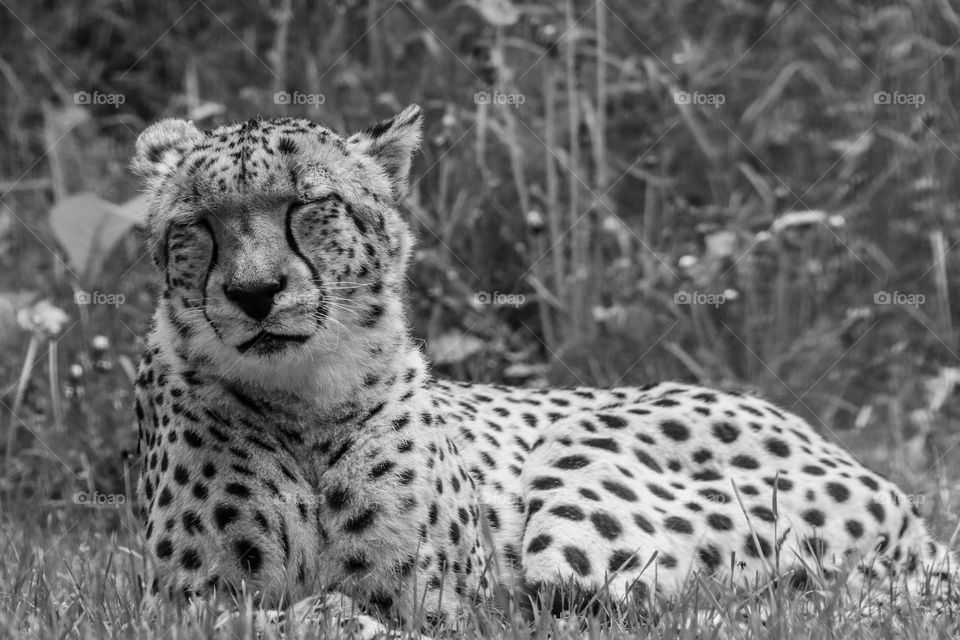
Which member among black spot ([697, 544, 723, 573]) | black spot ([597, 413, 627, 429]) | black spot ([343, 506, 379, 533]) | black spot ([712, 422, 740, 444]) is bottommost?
black spot ([697, 544, 723, 573])

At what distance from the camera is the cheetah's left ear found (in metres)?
4.25

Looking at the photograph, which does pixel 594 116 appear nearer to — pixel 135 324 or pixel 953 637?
pixel 135 324

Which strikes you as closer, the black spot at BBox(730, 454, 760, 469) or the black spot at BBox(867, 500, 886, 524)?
the black spot at BBox(867, 500, 886, 524)

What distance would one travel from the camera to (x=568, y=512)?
432 cm

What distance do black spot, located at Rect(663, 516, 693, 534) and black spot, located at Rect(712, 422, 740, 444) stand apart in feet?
1.64

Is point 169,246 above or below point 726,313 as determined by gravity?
above

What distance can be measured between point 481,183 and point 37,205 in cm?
303

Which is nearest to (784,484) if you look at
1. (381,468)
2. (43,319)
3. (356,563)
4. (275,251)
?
(381,468)

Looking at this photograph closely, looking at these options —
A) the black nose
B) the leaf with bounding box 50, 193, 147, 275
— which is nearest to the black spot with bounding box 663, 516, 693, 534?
the black nose

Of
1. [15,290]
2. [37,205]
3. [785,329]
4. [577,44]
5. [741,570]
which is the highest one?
[577,44]

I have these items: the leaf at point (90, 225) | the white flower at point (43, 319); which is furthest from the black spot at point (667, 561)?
the leaf at point (90, 225)

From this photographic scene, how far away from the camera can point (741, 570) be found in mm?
4414

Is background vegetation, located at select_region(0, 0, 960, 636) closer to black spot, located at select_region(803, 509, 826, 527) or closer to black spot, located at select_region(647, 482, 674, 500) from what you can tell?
black spot, located at select_region(803, 509, 826, 527)

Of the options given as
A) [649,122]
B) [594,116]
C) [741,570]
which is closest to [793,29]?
[649,122]
